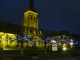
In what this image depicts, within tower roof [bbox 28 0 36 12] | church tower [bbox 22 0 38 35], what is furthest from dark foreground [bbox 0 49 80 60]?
tower roof [bbox 28 0 36 12]

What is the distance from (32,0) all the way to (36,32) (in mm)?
48283

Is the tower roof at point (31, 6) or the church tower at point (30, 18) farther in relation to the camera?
the tower roof at point (31, 6)

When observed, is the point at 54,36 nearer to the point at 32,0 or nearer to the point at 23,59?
the point at 23,59

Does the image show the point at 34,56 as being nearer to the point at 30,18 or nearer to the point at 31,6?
the point at 30,18

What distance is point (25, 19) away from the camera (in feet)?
276

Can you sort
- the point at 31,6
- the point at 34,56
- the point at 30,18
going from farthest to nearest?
the point at 31,6, the point at 30,18, the point at 34,56

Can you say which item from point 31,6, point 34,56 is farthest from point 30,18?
point 34,56

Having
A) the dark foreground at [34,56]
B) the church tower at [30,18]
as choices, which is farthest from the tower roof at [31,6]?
the dark foreground at [34,56]

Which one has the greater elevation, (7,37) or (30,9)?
(30,9)

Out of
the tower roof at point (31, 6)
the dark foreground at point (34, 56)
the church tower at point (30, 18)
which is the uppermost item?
the tower roof at point (31, 6)

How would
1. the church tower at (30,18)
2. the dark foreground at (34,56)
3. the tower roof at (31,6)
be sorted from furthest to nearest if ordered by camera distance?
the tower roof at (31,6) < the church tower at (30,18) < the dark foreground at (34,56)

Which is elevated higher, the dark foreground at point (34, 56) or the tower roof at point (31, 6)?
the tower roof at point (31, 6)

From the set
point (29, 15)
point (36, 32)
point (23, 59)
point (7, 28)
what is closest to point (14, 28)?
A: point (7, 28)

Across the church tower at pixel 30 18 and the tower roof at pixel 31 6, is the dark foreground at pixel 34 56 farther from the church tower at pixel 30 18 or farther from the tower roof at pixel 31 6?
the tower roof at pixel 31 6
